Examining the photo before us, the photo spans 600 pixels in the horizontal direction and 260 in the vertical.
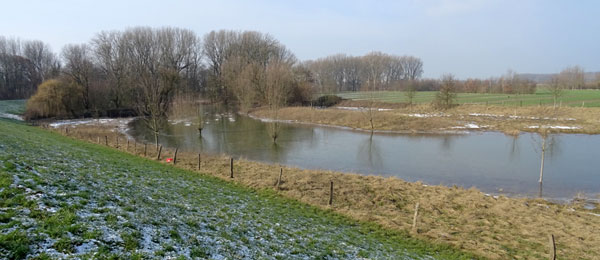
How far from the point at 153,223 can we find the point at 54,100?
4829 centimetres

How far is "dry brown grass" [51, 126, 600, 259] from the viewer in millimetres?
9625

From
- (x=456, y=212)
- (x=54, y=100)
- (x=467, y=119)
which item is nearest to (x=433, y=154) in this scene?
(x=456, y=212)

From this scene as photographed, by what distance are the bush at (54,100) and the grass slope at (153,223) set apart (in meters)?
40.8

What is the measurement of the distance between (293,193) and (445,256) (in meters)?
6.92

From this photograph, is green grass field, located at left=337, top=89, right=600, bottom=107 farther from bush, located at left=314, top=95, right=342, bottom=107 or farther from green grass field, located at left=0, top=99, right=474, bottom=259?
green grass field, located at left=0, top=99, right=474, bottom=259

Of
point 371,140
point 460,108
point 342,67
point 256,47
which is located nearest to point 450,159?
point 371,140

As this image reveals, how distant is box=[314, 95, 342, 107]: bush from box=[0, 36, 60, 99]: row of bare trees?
50.9 meters

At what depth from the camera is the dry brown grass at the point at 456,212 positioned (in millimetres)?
9625

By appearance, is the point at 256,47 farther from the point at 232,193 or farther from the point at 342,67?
the point at 232,193

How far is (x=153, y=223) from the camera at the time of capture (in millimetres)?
7000

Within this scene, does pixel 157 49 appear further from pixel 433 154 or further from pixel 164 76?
pixel 433 154

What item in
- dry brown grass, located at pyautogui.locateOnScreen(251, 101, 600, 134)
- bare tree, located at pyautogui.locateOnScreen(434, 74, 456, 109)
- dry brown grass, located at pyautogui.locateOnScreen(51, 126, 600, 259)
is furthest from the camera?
bare tree, located at pyautogui.locateOnScreen(434, 74, 456, 109)

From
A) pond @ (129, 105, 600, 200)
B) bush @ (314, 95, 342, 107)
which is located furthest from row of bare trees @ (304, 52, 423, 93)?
pond @ (129, 105, 600, 200)

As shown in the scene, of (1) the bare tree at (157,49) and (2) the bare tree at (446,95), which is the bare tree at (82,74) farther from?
(2) the bare tree at (446,95)
